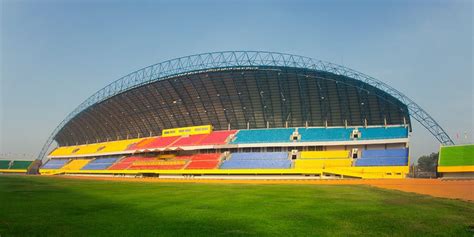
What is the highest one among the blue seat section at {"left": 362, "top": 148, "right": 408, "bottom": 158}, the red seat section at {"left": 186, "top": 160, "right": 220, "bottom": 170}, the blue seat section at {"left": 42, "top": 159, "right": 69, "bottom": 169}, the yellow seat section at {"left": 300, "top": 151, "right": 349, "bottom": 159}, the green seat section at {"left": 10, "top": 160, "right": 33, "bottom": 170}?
the blue seat section at {"left": 362, "top": 148, "right": 408, "bottom": 158}

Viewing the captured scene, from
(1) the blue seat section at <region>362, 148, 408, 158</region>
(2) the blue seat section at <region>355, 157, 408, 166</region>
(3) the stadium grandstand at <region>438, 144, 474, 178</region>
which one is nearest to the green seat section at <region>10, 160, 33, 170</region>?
(2) the blue seat section at <region>355, 157, 408, 166</region>

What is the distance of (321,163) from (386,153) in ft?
38.4

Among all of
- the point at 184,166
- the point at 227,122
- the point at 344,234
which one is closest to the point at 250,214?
the point at 344,234

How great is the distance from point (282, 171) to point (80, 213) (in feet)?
160

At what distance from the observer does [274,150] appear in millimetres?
68562

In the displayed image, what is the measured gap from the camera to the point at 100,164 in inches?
3676

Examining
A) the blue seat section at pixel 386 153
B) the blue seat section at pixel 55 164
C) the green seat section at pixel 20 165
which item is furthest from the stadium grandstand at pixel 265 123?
the green seat section at pixel 20 165

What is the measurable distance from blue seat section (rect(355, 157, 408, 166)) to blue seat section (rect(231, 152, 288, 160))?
47.7ft

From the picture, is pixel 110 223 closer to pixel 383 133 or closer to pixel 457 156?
pixel 457 156

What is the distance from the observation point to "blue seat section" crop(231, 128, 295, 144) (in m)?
68.1

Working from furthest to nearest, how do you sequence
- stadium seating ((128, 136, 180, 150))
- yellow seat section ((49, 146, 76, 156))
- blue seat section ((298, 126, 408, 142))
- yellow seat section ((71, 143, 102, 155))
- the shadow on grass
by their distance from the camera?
yellow seat section ((49, 146, 76, 156)), yellow seat section ((71, 143, 102, 155)), stadium seating ((128, 136, 180, 150)), blue seat section ((298, 126, 408, 142)), the shadow on grass

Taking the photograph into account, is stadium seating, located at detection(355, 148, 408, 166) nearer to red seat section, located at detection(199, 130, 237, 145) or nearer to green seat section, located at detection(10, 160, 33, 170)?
red seat section, located at detection(199, 130, 237, 145)

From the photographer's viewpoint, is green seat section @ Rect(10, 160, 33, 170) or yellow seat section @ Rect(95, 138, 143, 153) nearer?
yellow seat section @ Rect(95, 138, 143, 153)

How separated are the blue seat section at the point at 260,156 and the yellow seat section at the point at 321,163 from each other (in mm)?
4742
